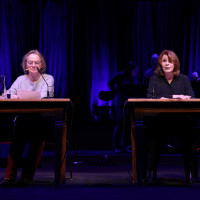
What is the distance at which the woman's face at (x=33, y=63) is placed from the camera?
151 inches

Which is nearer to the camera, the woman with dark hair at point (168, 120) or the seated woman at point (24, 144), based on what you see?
the seated woman at point (24, 144)

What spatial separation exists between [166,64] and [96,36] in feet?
16.3

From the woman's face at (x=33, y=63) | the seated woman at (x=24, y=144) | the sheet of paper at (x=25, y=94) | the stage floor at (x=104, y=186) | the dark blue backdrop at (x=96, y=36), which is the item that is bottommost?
the stage floor at (x=104, y=186)

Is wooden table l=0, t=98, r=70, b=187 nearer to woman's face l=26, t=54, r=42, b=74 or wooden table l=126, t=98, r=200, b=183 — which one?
wooden table l=126, t=98, r=200, b=183

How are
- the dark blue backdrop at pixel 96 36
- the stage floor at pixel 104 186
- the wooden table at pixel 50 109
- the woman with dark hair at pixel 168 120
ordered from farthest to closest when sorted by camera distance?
the dark blue backdrop at pixel 96 36
the woman with dark hair at pixel 168 120
the wooden table at pixel 50 109
the stage floor at pixel 104 186

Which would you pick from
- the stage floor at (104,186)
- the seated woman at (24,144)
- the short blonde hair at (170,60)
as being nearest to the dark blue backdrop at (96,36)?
the stage floor at (104,186)

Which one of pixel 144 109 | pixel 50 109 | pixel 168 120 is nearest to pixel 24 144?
pixel 50 109

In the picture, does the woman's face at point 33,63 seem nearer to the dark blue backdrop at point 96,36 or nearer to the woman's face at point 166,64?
the woman's face at point 166,64

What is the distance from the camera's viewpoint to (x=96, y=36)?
855 centimetres

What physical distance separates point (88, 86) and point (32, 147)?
5.19 metres

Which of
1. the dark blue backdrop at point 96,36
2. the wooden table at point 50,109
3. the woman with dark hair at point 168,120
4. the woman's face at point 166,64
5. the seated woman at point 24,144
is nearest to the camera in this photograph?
the wooden table at point 50,109

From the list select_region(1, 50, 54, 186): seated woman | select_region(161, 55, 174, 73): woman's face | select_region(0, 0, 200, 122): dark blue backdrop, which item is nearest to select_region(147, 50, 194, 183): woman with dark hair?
select_region(161, 55, 174, 73): woman's face

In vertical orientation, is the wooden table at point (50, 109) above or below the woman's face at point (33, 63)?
below

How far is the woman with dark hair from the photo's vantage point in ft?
11.2
